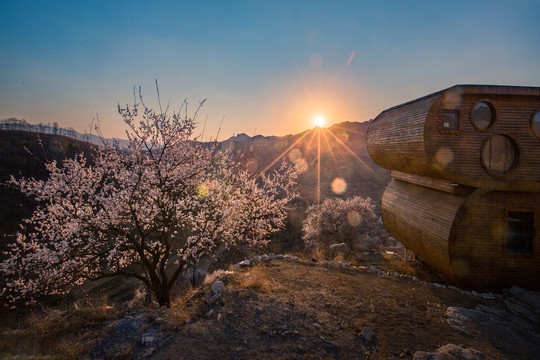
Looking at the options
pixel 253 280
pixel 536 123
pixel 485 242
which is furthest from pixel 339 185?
pixel 253 280

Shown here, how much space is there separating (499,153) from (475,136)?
1.20 meters

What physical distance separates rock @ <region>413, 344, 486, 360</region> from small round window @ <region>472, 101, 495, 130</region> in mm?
8875

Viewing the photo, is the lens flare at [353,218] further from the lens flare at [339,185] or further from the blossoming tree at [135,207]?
the lens flare at [339,185]

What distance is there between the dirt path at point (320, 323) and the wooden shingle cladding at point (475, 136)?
4.80 meters

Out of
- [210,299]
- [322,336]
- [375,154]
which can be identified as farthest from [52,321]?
[375,154]

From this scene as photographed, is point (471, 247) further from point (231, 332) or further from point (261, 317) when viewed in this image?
point (231, 332)

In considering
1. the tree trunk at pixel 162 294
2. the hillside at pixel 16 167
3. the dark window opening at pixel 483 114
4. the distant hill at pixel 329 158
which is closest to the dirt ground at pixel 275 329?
the tree trunk at pixel 162 294

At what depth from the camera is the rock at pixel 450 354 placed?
586cm

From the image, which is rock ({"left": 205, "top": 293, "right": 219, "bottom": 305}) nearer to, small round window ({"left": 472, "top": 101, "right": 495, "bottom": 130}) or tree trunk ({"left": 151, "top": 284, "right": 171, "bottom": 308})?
tree trunk ({"left": 151, "top": 284, "right": 171, "bottom": 308})

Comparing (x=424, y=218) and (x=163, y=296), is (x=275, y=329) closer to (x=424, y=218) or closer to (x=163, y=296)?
(x=163, y=296)

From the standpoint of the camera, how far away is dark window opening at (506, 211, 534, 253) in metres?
11.2

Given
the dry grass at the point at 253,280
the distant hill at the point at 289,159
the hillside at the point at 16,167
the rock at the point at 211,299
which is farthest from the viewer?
the distant hill at the point at 289,159

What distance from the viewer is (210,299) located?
27.8 feet

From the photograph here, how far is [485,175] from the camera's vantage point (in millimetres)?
10875
